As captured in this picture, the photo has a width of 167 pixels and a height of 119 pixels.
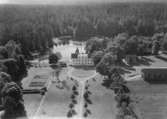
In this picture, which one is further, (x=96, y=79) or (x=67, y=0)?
(x=96, y=79)

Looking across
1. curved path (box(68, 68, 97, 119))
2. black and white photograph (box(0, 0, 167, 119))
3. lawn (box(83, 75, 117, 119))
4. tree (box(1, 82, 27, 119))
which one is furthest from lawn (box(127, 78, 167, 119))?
tree (box(1, 82, 27, 119))

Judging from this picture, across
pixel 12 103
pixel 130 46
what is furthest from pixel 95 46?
pixel 12 103

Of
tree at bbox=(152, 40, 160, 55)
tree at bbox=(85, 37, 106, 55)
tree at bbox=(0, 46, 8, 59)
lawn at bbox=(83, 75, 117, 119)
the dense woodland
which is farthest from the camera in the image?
the dense woodland

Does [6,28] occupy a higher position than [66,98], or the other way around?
[6,28]

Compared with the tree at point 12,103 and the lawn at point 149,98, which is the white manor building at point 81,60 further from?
the tree at point 12,103

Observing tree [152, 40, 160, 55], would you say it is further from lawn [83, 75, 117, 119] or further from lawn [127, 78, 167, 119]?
lawn [83, 75, 117, 119]

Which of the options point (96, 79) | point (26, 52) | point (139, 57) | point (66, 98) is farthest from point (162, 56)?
point (26, 52)

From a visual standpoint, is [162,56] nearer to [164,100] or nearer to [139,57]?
[139,57]

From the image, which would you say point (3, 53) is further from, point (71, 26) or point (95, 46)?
point (71, 26)
